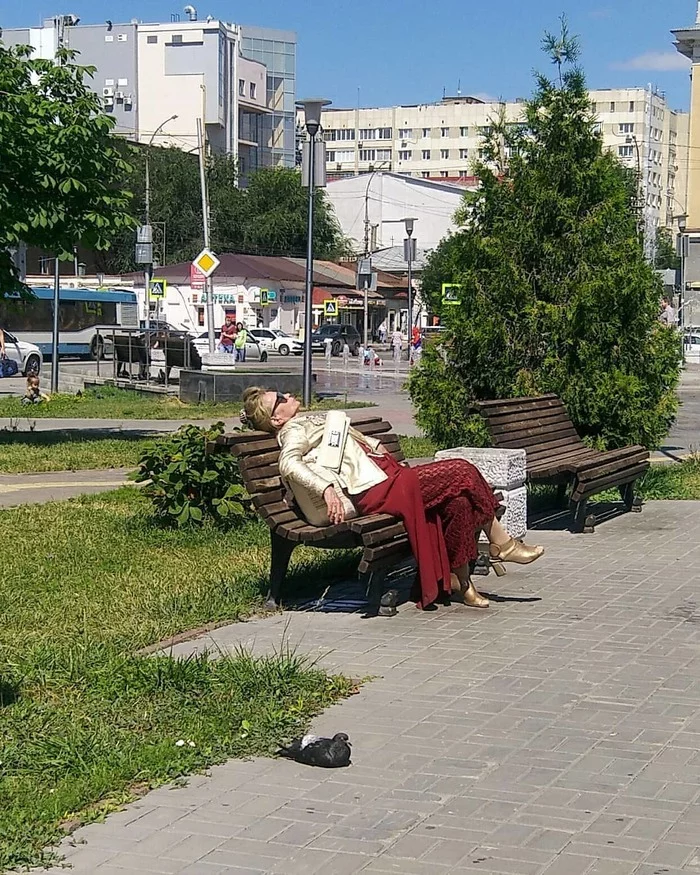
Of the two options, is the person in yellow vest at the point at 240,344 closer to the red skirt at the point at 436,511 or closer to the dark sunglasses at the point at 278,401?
the dark sunglasses at the point at 278,401

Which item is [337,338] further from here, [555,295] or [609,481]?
[609,481]

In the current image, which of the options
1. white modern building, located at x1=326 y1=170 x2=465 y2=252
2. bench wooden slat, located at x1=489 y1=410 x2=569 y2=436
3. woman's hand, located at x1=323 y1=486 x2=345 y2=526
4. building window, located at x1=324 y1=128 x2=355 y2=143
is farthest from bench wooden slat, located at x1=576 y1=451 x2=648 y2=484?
building window, located at x1=324 y1=128 x2=355 y2=143

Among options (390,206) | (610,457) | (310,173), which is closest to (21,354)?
(310,173)

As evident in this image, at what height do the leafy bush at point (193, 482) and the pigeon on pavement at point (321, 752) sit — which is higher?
the leafy bush at point (193, 482)

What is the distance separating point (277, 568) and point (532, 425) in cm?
367

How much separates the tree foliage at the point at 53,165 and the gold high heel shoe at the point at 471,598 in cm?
1059

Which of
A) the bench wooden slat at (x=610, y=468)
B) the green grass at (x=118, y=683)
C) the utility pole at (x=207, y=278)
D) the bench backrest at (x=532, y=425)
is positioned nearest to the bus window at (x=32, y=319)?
the utility pole at (x=207, y=278)

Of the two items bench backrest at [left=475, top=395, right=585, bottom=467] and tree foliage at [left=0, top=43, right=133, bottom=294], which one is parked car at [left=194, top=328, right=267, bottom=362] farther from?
bench backrest at [left=475, top=395, right=585, bottom=467]

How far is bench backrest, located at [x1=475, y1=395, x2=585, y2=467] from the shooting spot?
9.98 m

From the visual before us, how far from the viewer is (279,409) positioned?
24.6 feet

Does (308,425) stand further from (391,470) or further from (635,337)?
(635,337)

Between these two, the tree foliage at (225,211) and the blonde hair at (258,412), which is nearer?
the blonde hair at (258,412)

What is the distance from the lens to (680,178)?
13550 centimetres

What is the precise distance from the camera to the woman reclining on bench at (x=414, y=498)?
23.1 feet
